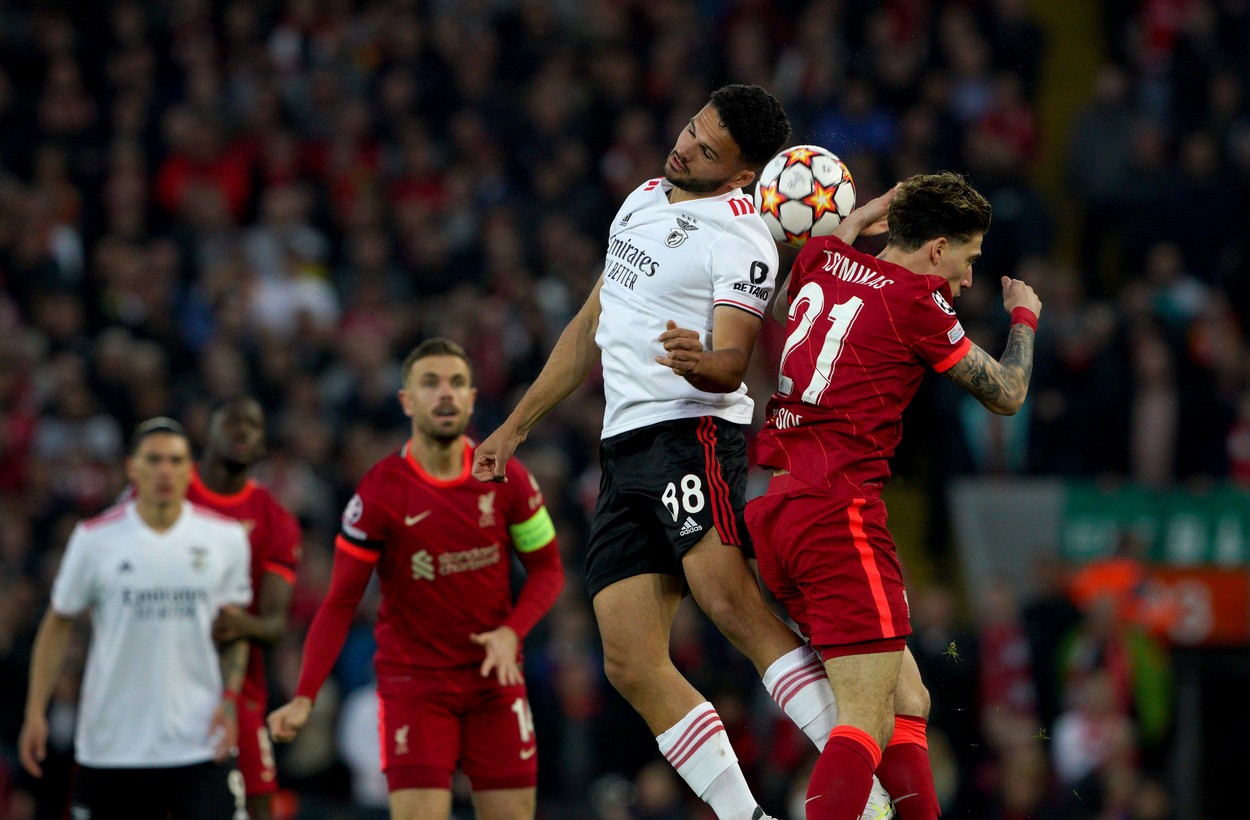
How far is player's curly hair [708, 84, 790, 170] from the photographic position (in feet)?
20.5

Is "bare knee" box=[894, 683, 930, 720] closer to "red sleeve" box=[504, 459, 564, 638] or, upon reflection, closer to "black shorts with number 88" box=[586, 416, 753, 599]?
"black shorts with number 88" box=[586, 416, 753, 599]

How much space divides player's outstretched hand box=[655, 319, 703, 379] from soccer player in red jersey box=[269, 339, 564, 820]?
2.11 meters

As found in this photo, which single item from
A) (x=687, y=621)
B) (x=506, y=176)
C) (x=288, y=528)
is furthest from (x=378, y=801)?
(x=506, y=176)

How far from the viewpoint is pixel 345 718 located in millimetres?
11766

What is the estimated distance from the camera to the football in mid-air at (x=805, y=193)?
6449 mm

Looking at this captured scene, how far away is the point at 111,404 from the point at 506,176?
4.10m

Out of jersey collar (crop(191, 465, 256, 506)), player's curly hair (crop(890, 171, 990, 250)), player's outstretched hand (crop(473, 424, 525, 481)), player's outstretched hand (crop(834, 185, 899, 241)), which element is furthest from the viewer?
jersey collar (crop(191, 465, 256, 506))

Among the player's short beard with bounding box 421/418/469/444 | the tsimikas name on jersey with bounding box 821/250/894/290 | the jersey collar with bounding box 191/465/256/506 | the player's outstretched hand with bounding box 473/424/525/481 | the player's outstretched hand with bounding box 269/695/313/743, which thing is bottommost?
the player's outstretched hand with bounding box 269/695/313/743

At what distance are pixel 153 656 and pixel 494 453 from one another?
8.82ft

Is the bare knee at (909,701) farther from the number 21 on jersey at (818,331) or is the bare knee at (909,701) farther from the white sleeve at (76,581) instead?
the white sleeve at (76,581)

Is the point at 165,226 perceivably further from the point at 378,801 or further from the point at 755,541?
the point at 755,541

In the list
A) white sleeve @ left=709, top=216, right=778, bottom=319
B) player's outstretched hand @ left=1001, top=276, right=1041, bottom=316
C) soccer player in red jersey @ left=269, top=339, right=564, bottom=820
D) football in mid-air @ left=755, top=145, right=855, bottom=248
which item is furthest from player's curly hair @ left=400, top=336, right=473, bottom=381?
player's outstretched hand @ left=1001, top=276, right=1041, bottom=316

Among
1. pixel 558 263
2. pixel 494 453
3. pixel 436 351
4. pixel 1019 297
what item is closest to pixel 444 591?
pixel 436 351

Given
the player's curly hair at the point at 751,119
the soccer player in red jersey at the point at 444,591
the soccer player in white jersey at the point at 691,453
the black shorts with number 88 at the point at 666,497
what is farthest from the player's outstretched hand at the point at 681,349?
the soccer player in red jersey at the point at 444,591
